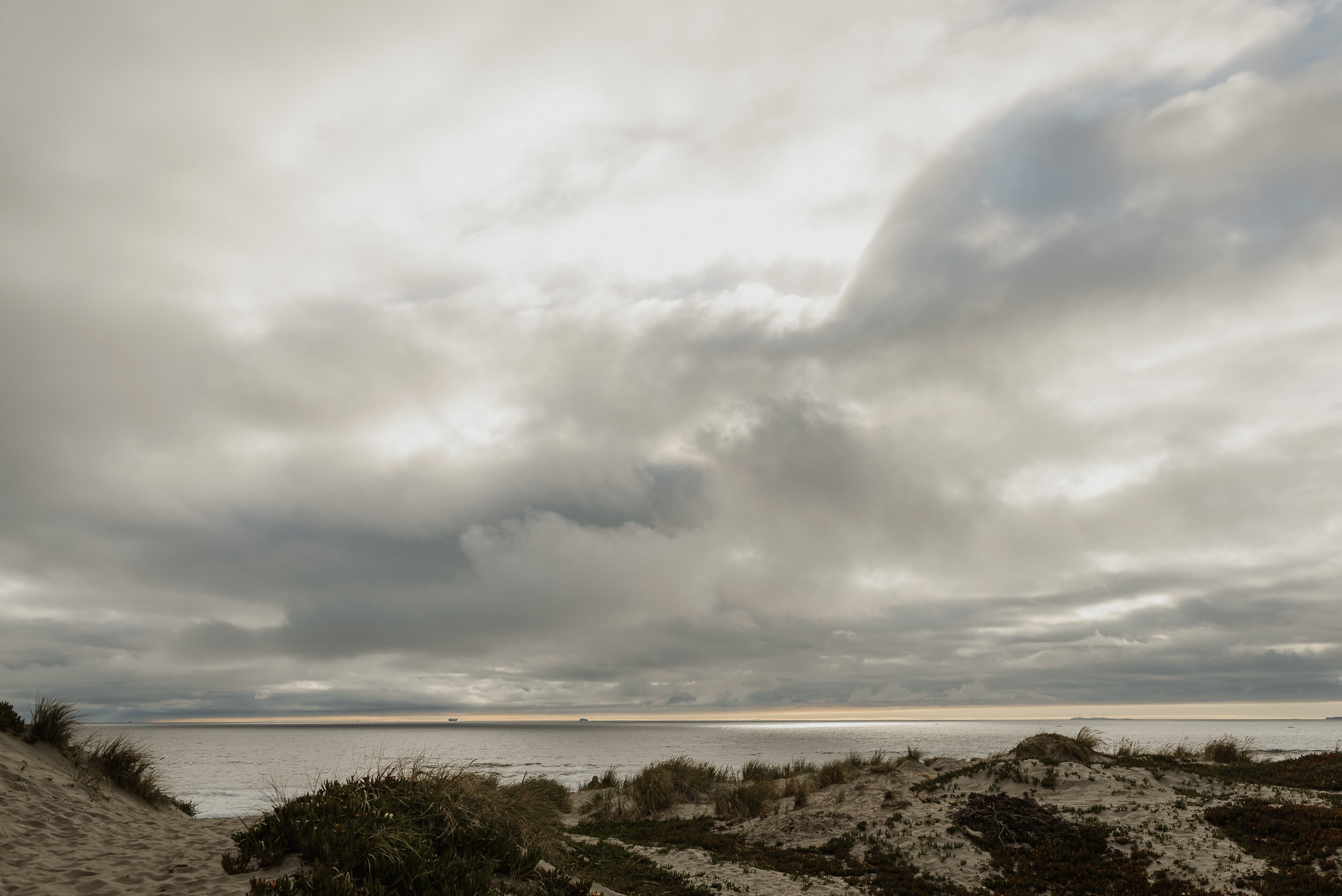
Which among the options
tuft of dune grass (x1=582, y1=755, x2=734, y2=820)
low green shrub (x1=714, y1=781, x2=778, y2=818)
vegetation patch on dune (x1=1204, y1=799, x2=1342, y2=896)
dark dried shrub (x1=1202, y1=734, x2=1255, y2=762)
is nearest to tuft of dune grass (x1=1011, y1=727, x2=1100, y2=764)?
dark dried shrub (x1=1202, y1=734, x2=1255, y2=762)

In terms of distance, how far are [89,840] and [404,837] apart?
22.9ft

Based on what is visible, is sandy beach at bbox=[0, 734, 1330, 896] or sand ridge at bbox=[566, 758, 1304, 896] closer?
sandy beach at bbox=[0, 734, 1330, 896]

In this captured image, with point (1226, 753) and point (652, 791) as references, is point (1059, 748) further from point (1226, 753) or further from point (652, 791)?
point (652, 791)

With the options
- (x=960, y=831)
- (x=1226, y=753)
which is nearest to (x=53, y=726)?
(x=960, y=831)

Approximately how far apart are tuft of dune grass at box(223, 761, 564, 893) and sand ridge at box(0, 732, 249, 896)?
74cm

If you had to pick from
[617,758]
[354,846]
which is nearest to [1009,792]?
[354,846]

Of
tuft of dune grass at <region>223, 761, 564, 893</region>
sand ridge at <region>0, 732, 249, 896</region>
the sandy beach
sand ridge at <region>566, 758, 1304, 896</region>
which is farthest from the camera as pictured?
sand ridge at <region>566, 758, 1304, 896</region>

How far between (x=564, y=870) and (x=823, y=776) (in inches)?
786

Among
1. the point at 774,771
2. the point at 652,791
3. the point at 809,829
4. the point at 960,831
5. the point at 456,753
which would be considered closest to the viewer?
the point at 960,831

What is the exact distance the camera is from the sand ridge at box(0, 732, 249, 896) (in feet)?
32.3

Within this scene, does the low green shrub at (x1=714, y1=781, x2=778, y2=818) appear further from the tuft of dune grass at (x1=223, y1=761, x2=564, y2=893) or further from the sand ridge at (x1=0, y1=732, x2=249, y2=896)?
the sand ridge at (x1=0, y1=732, x2=249, y2=896)

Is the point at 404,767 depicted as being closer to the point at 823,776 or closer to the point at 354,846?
the point at 354,846

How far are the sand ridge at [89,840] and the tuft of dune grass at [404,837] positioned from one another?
742mm

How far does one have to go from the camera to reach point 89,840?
12.6 m
